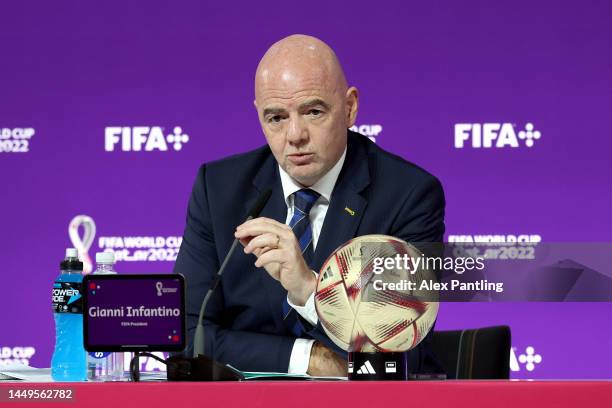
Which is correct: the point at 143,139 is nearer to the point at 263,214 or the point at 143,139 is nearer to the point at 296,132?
the point at 263,214

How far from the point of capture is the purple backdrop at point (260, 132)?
4.30 m

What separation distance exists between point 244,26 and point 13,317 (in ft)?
5.14

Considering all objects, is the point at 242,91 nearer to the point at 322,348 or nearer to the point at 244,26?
the point at 244,26

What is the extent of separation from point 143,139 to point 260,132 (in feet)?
1.63

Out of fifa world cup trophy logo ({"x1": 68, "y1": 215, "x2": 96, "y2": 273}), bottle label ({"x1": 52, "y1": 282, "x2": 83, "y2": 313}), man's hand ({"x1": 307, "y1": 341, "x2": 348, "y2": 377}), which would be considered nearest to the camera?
bottle label ({"x1": 52, "y1": 282, "x2": 83, "y2": 313})

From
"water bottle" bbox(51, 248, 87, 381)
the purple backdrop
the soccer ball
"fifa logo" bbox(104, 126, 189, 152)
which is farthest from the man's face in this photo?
"fifa logo" bbox(104, 126, 189, 152)

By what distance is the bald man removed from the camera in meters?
2.86

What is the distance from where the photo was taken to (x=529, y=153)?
4.31 m

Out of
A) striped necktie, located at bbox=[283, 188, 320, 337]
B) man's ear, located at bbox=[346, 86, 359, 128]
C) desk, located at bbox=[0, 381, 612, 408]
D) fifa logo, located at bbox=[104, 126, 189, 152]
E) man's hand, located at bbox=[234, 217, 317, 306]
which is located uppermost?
fifa logo, located at bbox=[104, 126, 189, 152]

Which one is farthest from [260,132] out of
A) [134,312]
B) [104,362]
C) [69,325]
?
[134,312]

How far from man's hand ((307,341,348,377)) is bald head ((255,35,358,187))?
0.54 metres

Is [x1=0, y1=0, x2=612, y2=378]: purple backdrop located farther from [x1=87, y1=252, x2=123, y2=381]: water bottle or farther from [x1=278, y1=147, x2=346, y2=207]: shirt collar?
[x1=87, y1=252, x2=123, y2=381]: water bottle

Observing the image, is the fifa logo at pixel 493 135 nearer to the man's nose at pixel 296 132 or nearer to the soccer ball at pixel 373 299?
the man's nose at pixel 296 132

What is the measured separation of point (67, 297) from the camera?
2.23m
